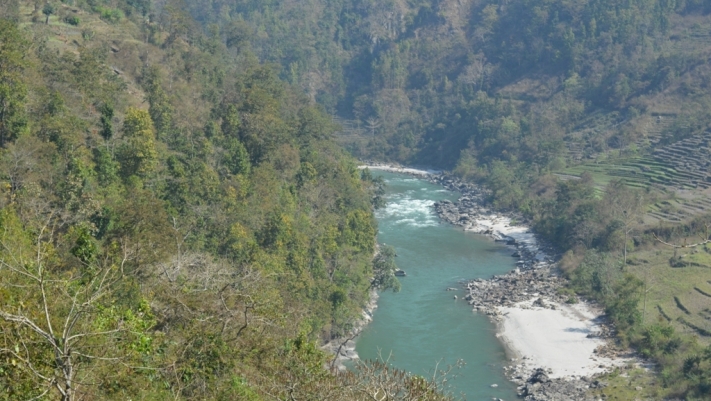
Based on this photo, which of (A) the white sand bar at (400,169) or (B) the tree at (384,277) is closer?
(B) the tree at (384,277)

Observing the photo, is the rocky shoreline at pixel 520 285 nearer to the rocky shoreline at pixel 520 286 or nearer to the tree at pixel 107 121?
the rocky shoreline at pixel 520 286

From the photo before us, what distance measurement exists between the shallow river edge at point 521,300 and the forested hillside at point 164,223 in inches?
78.2

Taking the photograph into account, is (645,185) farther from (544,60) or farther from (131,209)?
(131,209)

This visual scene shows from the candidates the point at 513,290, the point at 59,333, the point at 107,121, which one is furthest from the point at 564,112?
the point at 59,333

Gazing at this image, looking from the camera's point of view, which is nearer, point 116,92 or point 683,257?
point 116,92

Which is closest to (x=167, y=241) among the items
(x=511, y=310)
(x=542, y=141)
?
(x=511, y=310)

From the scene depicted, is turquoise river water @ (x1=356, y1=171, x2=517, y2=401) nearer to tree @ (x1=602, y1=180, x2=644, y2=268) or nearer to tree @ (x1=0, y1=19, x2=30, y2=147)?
tree @ (x1=602, y1=180, x2=644, y2=268)

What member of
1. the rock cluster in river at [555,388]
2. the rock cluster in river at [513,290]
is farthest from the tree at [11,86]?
the rock cluster in river at [513,290]

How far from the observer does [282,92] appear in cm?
3978

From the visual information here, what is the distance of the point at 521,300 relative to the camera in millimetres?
32031

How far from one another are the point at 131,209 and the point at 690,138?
3938 cm

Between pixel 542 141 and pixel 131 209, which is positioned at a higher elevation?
pixel 131 209

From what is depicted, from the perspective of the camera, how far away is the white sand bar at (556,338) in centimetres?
2550

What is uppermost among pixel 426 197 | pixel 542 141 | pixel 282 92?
pixel 282 92
